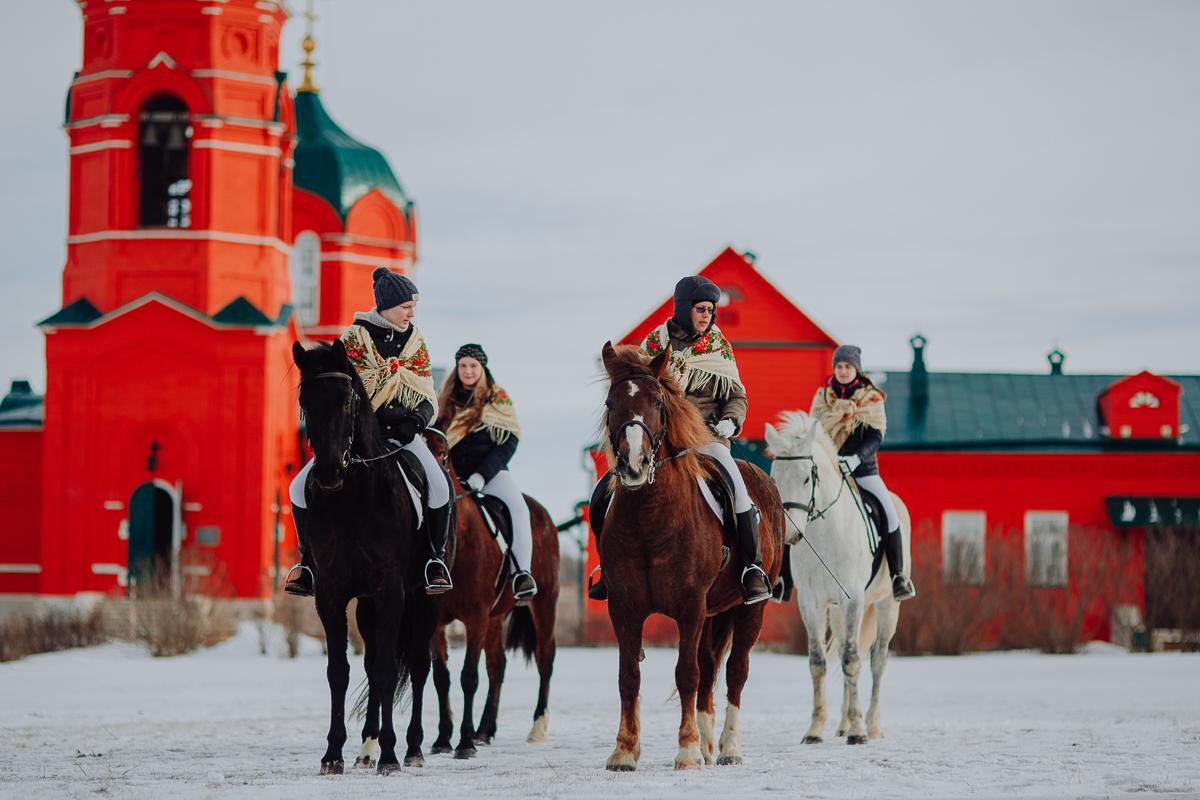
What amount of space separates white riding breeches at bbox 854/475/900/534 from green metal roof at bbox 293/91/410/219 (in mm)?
35117

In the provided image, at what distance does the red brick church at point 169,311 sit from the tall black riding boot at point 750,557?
95.9 ft

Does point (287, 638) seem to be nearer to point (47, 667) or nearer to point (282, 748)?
point (47, 667)

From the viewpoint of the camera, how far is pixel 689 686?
10797 millimetres

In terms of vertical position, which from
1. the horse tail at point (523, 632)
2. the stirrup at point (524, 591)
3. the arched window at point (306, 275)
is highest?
the arched window at point (306, 275)

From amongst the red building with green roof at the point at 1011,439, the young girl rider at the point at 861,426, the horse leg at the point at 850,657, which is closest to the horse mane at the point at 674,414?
the horse leg at the point at 850,657

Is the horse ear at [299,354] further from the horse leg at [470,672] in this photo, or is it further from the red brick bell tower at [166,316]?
the red brick bell tower at [166,316]

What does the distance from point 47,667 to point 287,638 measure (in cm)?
477

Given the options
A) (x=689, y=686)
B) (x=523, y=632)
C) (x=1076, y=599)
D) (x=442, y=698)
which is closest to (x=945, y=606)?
(x=1076, y=599)

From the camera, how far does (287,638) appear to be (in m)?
31.0

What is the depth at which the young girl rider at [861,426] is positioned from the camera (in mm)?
15078

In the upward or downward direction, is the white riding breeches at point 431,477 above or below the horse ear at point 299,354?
below

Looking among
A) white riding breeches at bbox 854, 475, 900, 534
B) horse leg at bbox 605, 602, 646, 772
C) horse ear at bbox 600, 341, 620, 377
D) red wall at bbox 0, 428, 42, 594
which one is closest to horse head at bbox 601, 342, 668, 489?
horse ear at bbox 600, 341, 620, 377

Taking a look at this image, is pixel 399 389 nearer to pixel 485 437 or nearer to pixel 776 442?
pixel 485 437

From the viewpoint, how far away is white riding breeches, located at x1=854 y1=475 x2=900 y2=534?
15.1m
